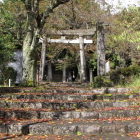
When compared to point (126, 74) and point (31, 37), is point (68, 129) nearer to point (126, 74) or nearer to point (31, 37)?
point (31, 37)

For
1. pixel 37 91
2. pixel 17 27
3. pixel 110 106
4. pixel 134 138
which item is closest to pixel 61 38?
pixel 17 27

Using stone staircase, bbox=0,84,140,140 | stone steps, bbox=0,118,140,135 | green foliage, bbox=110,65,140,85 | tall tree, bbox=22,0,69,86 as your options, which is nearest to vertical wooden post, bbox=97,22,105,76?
green foliage, bbox=110,65,140,85

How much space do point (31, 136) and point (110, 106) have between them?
3067mm

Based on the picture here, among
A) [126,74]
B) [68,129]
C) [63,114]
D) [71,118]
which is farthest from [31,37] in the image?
[68,129]

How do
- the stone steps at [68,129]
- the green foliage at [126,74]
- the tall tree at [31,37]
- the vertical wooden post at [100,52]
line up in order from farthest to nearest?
the vertical wooden post at [100,52], the green foliage at [126,74], the tall tree at [31,37], the stone steps at [68,129]

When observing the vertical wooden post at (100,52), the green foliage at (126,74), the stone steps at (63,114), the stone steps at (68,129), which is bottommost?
the stone steps at (68,129)

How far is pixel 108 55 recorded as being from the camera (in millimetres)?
25234

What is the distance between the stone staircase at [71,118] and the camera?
4.68 meters

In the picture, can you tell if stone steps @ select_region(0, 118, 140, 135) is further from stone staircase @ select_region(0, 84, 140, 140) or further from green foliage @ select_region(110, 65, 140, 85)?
green foliage @ select_region(110, 65, 140, 85)

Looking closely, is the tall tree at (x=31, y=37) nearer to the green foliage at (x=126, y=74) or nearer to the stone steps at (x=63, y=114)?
the green foliage at (x=126, y=74)

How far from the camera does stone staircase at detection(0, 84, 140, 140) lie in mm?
4680

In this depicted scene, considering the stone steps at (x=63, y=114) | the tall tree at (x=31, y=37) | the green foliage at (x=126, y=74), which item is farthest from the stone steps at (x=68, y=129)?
the green foliage at (x=126, y=74)

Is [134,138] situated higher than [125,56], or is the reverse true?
[125,56]

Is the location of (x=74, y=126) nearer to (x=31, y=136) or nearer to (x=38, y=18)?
(x=31, y=136)
